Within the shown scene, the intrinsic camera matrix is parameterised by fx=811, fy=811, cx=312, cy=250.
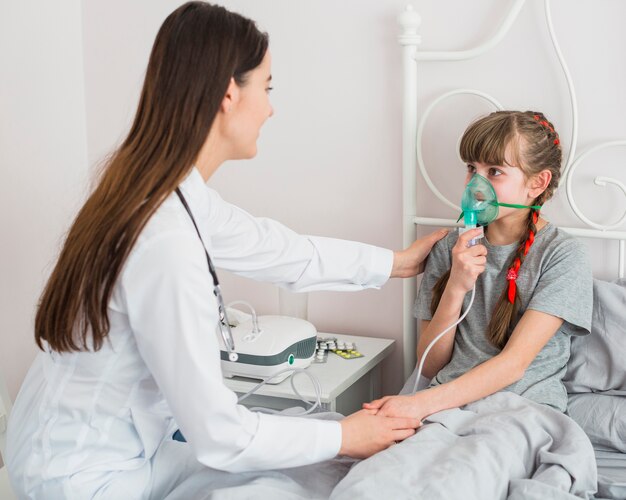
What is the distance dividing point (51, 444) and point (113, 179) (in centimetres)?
44

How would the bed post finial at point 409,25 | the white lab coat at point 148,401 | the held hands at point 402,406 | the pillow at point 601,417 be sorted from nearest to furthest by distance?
the white lab coat at point 148,401 → the held hands at point 402,406 → the pillow at point 601,417 → the bed post finial at point 409,25

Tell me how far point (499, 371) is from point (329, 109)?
36.5 inches

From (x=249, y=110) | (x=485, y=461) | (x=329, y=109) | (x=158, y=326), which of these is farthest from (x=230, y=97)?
(x=329, y=109)

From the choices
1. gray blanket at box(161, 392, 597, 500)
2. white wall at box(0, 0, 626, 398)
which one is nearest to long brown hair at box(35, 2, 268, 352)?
gray blanket at box(161, 392, 597, 500)

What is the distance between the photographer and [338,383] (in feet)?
6.14

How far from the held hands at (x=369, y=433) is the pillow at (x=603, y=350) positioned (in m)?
0.51

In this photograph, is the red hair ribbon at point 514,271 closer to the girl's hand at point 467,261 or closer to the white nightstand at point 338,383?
the girl's hand at point 467,261

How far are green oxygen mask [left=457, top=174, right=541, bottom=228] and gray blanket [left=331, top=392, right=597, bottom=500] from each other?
1.34 ft

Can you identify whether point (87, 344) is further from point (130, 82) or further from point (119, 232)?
point (130, 82)

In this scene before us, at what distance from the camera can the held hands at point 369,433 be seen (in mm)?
1363

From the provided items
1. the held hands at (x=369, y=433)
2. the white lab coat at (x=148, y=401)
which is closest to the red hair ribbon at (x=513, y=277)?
the held hands at (x=369, y=433)

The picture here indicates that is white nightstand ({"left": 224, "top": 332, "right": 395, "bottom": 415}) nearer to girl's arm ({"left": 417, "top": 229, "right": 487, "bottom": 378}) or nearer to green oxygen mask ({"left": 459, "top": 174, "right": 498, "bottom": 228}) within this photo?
girl's arm ({"left": 417, "top": 229, "right": 487, "bottom": 378})

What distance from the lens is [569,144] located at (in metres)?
1.93

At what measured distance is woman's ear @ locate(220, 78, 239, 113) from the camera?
1.35 m
